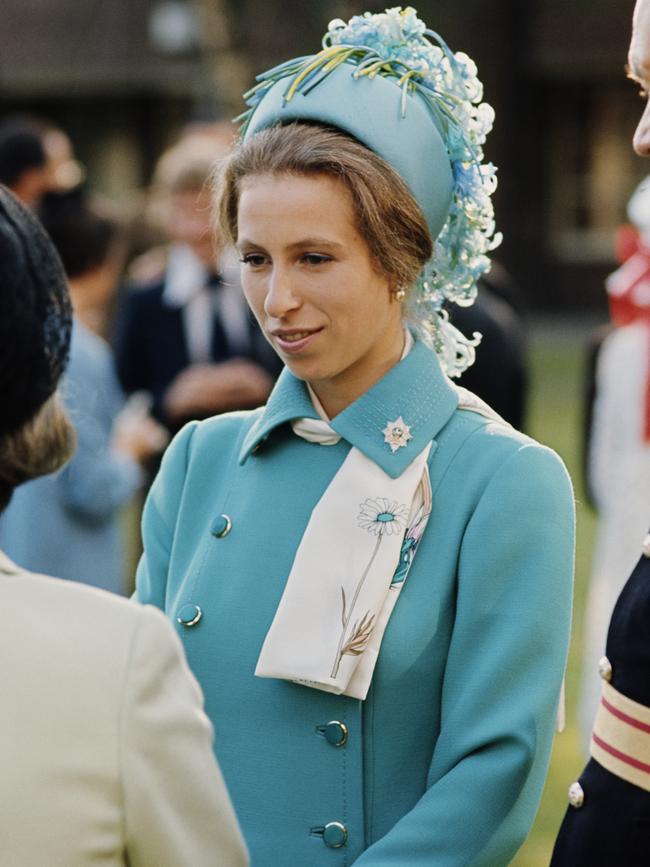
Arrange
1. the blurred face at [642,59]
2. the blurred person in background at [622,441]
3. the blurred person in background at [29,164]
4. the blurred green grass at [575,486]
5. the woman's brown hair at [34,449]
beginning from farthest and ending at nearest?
the blurred person in background at [29,164]
the blurred green grass at [575,486]
the blurred person in background at [622,441]
the blurred face at [642,59]
the woman's brown hair at [34,449]

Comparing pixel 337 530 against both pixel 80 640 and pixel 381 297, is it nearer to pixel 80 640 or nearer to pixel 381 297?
pixel 381 297

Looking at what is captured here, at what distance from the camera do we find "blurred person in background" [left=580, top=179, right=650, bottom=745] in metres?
5.36

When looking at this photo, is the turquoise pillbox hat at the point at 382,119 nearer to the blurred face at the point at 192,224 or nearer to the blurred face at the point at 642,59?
the blurred face at the point at 642,59

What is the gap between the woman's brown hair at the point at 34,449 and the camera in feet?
6.49

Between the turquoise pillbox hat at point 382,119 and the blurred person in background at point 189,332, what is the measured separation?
3.55 meters

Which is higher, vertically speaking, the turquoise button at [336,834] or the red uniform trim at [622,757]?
the red uniform trim at [622,757]

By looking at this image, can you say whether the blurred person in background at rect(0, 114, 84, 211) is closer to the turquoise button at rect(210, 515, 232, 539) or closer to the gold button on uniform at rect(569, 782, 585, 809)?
the turquoise button at rect(210, 515, 232, 539)

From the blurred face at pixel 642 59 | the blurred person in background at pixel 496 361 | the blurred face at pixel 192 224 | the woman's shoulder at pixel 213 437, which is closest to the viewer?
the blurred face at pixel 642 59

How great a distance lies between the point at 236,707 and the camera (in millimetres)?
2609

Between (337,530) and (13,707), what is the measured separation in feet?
2.98

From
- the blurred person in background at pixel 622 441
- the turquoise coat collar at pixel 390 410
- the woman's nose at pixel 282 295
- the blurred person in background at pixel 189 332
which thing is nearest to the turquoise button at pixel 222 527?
the turquoise coat collar at pixel 390 410

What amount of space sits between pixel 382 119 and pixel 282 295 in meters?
0.34

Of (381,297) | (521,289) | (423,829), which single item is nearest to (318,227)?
(381,297)

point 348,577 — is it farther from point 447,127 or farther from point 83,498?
point 83,498
